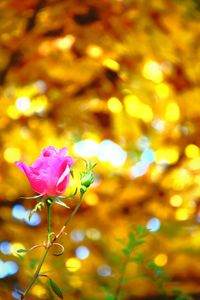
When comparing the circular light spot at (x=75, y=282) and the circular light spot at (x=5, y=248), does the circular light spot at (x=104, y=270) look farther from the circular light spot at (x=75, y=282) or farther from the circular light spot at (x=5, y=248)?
the circular light spot at (x=5, y=248)

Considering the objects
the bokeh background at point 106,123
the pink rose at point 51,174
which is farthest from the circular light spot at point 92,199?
the pink rose at point 51,174

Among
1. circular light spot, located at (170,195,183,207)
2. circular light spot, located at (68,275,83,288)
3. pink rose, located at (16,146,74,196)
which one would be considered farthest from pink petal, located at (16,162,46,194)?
circular light spot, located at (170,195,183,207)

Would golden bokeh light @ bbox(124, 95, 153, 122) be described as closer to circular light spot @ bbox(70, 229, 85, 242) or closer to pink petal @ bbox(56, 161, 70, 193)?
circular light spot @ bbox(70, 229, 85, 242)

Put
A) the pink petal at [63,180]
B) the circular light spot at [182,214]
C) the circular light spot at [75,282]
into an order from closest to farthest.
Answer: the pink petal at [63,180] → the circular light spot at [75,282] → the circular light spot at [182,214]

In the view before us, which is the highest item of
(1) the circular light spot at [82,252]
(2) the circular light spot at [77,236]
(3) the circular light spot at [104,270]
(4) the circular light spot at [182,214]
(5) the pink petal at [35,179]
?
(4) the circular light spot at [182,214]

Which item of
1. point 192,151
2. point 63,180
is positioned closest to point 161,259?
point 192,151
